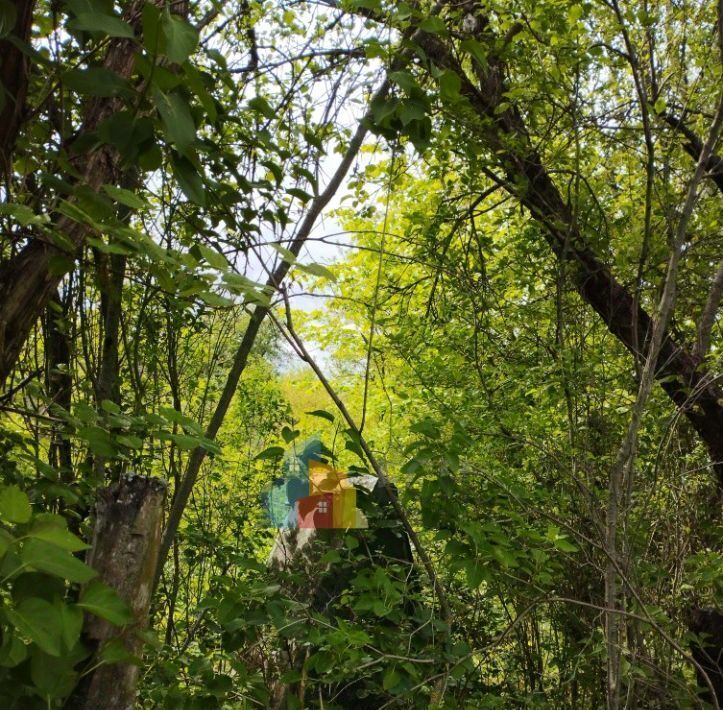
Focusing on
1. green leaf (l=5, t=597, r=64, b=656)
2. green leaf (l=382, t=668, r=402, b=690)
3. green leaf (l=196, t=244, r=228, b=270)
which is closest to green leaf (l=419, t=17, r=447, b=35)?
green leaf (l=196, t=244, r=228, b=270)

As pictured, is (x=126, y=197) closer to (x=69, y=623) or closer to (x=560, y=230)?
(x=69, y=623)

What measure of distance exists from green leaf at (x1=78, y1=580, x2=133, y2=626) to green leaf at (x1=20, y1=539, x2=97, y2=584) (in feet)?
0.53

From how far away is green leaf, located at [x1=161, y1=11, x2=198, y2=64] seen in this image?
0.82 meters

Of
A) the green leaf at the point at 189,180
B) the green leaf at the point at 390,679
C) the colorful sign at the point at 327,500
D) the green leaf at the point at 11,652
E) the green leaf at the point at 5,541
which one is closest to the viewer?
→ the green leaf at the point at 5,541

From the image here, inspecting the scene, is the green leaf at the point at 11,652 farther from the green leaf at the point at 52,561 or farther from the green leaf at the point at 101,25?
the green leaf at the point at 101,25

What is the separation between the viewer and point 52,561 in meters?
0.81

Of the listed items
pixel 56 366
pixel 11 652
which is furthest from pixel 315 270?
pixel 56 366

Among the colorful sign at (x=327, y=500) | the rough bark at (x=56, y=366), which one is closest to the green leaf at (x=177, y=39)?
the colorful sign at (x=327, y=500)

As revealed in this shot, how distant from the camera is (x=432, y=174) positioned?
14.1ft

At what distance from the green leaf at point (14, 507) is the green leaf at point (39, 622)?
9 centimetres

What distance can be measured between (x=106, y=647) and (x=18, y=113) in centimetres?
96

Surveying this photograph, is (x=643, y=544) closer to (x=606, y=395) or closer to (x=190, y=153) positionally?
(x=606, y=395)

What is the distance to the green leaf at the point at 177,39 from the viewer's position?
2.70 feet

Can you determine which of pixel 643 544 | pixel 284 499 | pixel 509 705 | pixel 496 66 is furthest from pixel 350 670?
pixel 496 66
